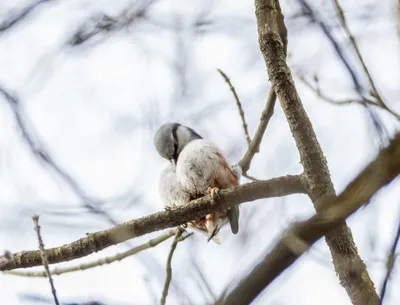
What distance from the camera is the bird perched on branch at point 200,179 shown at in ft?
11.4

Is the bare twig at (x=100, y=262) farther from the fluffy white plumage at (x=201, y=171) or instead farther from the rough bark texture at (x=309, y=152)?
the rough bark texture at (x=309, y=152)

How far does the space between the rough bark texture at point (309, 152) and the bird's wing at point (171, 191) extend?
1136 mm

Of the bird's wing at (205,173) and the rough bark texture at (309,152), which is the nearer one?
the rough bark texture at (309,152)

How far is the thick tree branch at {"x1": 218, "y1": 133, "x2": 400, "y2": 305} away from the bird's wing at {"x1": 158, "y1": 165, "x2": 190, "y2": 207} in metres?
2.79

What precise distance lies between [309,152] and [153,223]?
829mm

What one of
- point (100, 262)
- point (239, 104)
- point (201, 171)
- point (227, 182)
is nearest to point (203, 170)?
point (201, 171)

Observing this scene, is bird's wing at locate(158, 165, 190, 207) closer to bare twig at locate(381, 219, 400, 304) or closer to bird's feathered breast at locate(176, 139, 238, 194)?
bird's feathered breast at locate(176, 139, 238, 194)

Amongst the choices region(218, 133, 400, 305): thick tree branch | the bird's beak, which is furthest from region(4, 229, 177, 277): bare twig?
region(218, 133, 400, 305): thick tree branch

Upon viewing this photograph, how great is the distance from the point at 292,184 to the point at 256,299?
1881 mm

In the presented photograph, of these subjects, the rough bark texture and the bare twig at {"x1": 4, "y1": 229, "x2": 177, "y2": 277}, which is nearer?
the rough bark texture

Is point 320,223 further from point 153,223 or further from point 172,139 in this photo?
point 172,139

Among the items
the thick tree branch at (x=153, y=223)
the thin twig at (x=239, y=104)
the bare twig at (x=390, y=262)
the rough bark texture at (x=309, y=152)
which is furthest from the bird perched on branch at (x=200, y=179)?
the bare twig at (x=390, y=262)

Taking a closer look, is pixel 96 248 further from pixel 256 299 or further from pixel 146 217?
pixel 256 299

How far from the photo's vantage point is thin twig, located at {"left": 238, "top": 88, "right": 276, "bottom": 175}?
11.4 feet
